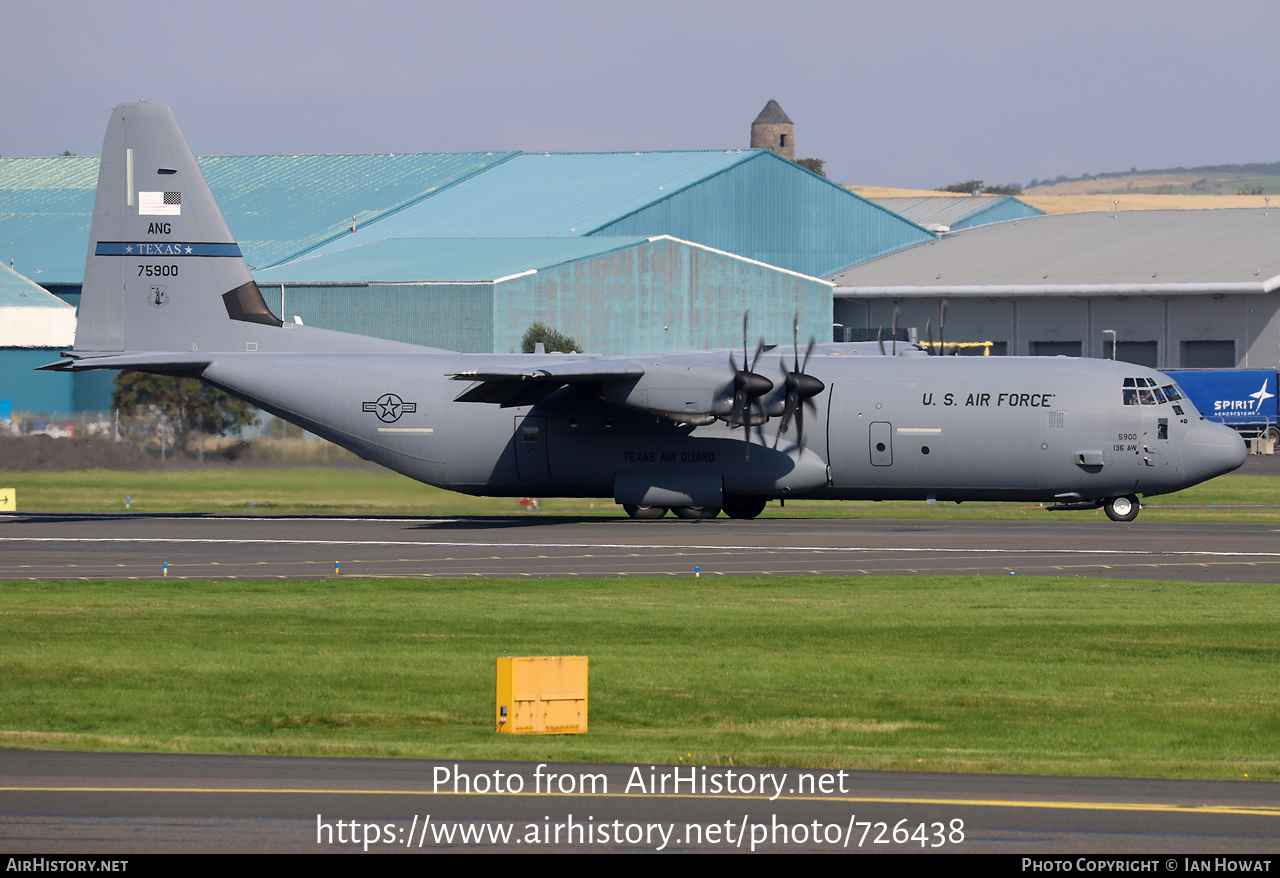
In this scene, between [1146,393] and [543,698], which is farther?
[1146,393]

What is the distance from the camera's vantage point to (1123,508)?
36.0 m

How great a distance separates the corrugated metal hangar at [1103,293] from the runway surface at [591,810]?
204 feet

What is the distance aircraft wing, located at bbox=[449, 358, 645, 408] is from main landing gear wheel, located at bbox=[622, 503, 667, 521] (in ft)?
12.5

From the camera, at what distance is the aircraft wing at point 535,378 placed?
3331 centimetres

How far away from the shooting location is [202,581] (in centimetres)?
2589

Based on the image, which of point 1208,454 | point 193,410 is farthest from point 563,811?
point 193,410

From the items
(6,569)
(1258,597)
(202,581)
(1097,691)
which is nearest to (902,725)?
(1097,691)

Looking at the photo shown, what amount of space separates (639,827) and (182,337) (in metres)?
31.1

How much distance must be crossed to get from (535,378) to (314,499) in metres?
9.32

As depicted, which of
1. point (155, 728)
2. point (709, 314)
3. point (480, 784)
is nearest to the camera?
point (480, 784)

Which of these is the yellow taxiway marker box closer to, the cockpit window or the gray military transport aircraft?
the gray military transport aircraft

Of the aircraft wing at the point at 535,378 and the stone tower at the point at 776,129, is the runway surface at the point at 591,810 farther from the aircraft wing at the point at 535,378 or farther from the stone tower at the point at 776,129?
the stone tower at the point at 776,129

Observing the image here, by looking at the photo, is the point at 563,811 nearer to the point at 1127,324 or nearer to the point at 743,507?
the point at 743,507
